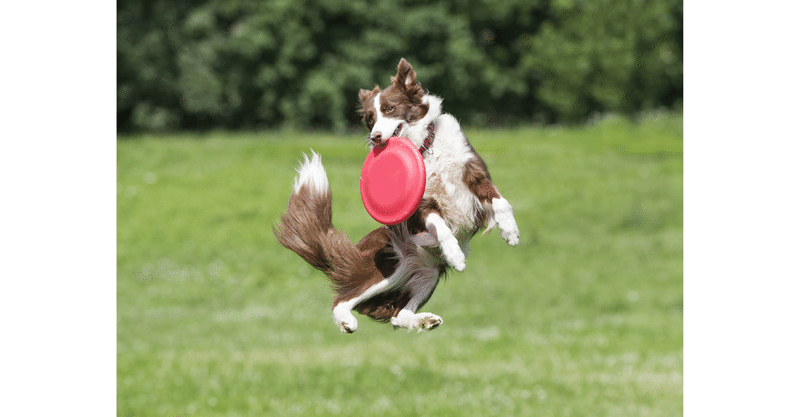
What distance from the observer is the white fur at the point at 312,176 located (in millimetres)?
3223

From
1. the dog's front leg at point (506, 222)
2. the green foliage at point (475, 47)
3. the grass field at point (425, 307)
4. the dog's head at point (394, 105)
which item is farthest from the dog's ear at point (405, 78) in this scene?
the grass field at point (425, 307)

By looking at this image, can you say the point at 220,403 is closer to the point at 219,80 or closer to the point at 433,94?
the point at 433,94

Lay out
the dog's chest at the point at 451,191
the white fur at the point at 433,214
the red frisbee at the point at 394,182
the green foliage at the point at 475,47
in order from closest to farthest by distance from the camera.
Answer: the red frisbee at the point at 394,182
the white fur at the point at 433,214
the dog's chest at the point at 451,191
the green foliage at the point at 475,47

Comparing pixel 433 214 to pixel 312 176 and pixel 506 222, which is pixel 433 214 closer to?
pixel 506 222

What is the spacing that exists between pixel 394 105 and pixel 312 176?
51cm

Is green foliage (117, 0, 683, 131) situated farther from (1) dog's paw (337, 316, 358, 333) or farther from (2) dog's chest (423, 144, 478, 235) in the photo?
(1) dog's paw (337, 316, 358, 333)

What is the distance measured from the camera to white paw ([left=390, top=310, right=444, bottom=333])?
9.81ft

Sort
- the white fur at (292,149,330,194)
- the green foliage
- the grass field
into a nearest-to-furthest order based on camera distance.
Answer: the white fur at (292,149,330,194)
the green foliage
the grass field

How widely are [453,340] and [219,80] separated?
80.4 feet

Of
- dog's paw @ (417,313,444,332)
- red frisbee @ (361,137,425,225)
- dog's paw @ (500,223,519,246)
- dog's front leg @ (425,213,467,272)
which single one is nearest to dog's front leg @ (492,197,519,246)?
dog's paw @ (500,223,519,246)

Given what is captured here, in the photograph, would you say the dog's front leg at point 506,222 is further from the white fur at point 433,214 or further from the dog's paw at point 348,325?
the dog's paw at point 348,325

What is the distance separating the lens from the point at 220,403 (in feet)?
55.2

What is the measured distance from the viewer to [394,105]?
9.75 feet

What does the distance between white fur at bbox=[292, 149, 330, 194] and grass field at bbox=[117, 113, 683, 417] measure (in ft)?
10.8
